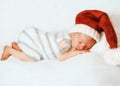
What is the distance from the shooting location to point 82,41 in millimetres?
1302

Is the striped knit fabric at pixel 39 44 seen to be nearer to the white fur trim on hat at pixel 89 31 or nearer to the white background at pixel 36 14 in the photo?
the white fur trim on hat at pixel 89 31

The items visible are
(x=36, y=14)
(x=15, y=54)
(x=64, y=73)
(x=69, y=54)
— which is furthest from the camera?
(x=36, y=14)

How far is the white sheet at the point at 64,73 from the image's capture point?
41.4 inches

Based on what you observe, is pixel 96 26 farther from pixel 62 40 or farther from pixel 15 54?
pixel 15 54

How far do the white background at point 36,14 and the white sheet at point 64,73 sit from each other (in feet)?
1.48

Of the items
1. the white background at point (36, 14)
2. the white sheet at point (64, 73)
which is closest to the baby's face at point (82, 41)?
the white sheet at point (64, 73)

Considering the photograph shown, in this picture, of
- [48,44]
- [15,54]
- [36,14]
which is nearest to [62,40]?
[48,44]

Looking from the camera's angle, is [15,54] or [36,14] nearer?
[15,54]

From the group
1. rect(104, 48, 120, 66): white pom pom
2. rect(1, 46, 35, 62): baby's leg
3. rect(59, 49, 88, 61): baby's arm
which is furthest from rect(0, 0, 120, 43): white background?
rect(104, 48, 120, 66): white pom pom

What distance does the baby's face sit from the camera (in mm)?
1303

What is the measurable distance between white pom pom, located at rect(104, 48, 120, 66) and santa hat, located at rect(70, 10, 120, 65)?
0.13ft

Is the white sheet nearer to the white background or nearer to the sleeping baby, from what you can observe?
the sleeping baby

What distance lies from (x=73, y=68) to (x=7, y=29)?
0.65 meters

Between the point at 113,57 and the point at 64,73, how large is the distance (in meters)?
0.21
